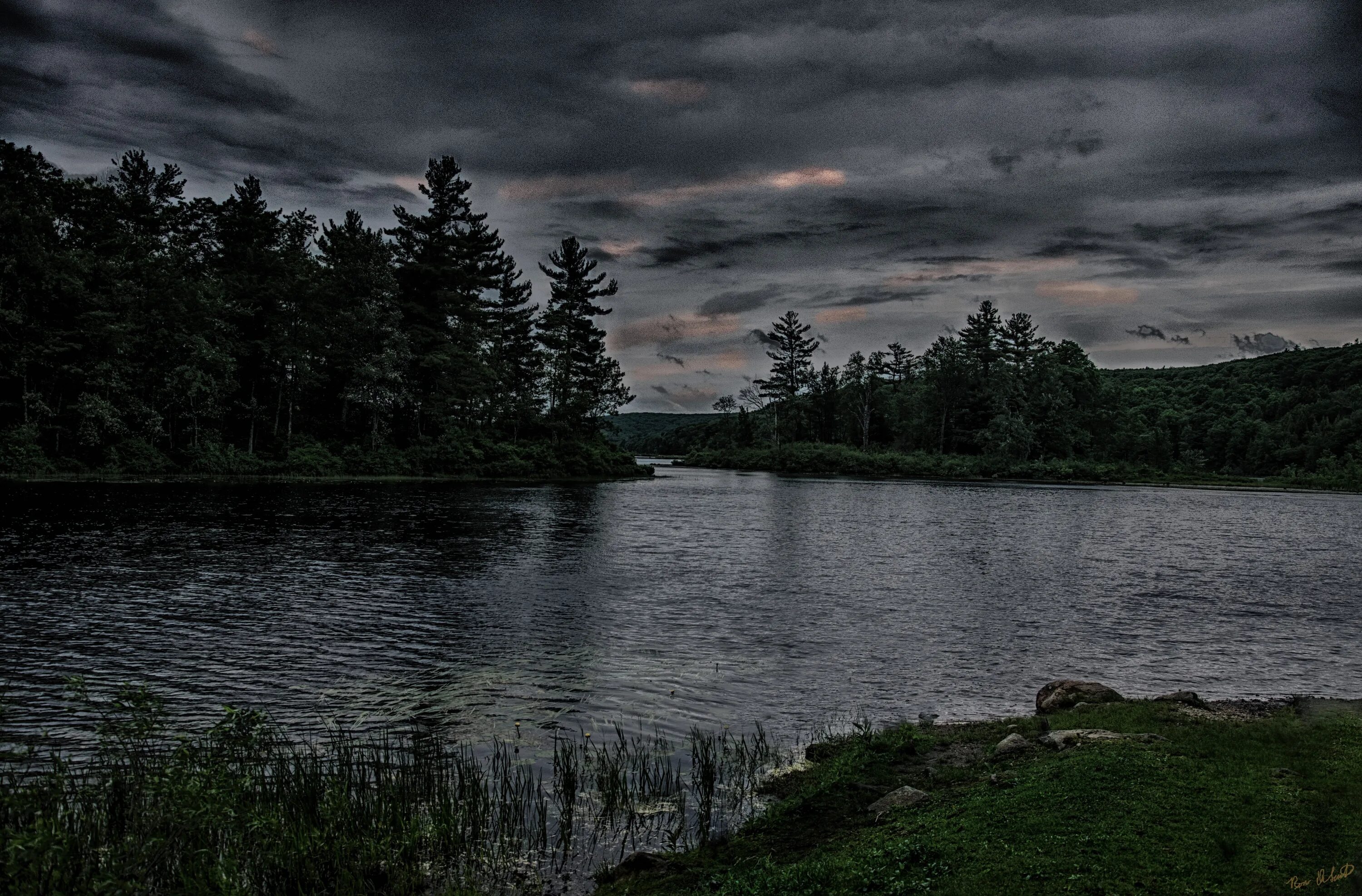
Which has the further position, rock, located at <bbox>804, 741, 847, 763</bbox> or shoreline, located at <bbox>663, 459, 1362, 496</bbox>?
shoreline, located at <bbox>663, 459, 1362, 496</bbox>

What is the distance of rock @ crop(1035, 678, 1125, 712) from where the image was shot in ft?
47.3

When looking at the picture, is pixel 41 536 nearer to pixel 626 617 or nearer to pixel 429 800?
pixel 626 617

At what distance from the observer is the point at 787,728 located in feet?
45.4

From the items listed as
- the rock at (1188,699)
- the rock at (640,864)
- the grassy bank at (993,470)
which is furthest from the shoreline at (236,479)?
the rock at (1188,699)

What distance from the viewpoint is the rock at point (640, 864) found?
8336 millimetres

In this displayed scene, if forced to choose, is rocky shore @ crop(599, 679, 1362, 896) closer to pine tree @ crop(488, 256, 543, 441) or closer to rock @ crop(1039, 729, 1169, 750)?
rock @ crop(1039, 729, 1169, 750)

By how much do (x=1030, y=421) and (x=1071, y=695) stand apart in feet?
431

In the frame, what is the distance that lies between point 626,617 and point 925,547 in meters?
23.3

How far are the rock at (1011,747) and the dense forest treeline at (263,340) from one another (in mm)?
66963

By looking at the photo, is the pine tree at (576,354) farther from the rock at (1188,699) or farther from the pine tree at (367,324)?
the rock at (1188,699)
